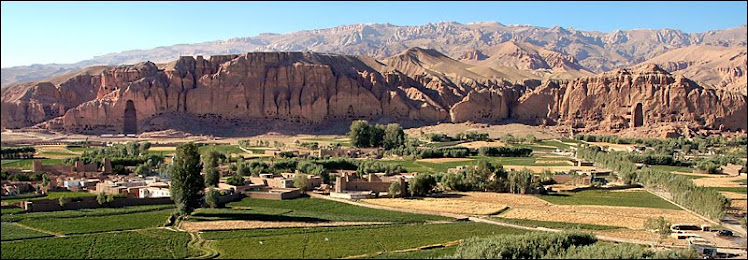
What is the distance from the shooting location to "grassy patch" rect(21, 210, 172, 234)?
36.8m

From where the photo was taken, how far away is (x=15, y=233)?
34875mm

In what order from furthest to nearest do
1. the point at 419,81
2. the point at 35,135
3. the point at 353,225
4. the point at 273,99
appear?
the point at 419,81
the point at 273,99
the point at 35,135
the point at 353,225

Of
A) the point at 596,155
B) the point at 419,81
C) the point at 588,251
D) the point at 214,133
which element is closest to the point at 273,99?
the point at 214,133

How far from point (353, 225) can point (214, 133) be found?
70609 mm

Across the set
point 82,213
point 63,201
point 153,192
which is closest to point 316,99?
point 153,192

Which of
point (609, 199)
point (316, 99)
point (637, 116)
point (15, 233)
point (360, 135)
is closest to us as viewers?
point (15, 233)

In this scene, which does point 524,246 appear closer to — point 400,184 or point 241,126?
point 400,184

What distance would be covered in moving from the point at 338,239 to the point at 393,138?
54993 millimetres

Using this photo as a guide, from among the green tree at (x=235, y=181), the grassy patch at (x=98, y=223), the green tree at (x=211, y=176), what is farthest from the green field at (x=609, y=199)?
the grassy patch at (x=98, y=223)

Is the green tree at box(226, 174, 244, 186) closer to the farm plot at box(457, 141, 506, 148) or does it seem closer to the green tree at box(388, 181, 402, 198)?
the green tree at box(388, 181, 402, 198)

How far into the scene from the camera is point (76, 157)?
71312 mm

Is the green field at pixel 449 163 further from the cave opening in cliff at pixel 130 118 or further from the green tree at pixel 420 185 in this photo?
the cave opening in cliff at pixel 130 118

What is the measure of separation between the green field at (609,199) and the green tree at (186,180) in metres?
24.3

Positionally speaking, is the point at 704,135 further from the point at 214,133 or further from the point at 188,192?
the point at 188,192
